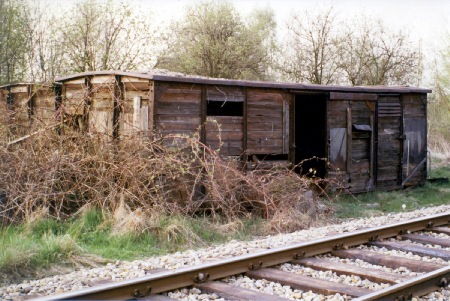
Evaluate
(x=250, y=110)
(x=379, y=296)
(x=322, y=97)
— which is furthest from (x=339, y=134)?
(x=379, y=296)

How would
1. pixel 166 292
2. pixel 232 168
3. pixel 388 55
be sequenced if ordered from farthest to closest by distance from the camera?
pixel 388 55
pixel 232 168
pixel 166 292

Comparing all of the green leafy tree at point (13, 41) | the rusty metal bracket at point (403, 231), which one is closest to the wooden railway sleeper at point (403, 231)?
the rusty metal bracket at point (403, 231)

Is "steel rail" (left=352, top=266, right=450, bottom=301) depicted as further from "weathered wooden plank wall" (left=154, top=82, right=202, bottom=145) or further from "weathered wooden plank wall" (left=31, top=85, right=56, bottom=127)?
"weathered wooden plank wall" (left=31, top=85, right=56, bottom=127)

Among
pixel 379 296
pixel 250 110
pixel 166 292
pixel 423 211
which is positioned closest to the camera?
pixel 379 296

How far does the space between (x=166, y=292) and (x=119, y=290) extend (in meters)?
0.55

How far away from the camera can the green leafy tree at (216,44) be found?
1104 inches

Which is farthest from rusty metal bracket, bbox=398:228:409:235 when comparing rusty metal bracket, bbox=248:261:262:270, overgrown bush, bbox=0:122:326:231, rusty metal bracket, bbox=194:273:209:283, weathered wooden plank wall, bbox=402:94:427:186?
weathered wooden plank wall, bbox=402:94:427:186

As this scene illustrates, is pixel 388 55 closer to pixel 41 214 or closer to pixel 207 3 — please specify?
pixel 207 3

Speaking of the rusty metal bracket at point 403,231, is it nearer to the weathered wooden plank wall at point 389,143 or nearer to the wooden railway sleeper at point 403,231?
the wooden railway sleeper at point 403,231

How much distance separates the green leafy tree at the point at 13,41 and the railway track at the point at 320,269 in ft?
53.1

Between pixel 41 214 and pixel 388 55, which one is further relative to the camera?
pixel 388 55

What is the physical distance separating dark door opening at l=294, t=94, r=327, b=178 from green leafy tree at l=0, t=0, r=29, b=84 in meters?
10.3

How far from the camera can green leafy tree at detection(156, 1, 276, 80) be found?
28031 millimetres

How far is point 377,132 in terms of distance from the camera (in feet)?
55.5
